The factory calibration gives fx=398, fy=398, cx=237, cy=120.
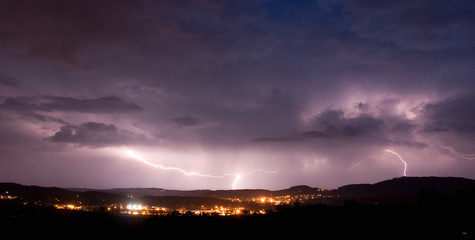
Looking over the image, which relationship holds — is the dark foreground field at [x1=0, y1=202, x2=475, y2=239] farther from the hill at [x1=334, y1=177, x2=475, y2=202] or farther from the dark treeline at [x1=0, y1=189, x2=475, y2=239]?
the hill at [x1=334, y1=177, x2=475, y2=202]

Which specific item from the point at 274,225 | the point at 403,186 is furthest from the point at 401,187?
the point at 274,225

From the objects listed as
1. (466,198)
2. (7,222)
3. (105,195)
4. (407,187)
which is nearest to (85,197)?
(105,195)

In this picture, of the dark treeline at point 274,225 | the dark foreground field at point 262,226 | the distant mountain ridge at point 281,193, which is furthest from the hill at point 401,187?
the dark foreground field at point 262,226

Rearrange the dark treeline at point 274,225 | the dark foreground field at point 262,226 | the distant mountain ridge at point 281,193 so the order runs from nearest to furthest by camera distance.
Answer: the dark foreground field at point 262,226 < the dark treeline at point 274,225 < the distant mountain ridge at point 281,193

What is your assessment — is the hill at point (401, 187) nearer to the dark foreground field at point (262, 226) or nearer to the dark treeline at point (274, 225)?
the dark treeline at point (274, 225)

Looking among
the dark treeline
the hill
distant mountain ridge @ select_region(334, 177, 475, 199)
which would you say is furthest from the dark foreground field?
distant mountain ridge @ select_region(334, 177, 475, 199)

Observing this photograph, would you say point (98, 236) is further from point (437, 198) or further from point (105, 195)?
point (105, 195)

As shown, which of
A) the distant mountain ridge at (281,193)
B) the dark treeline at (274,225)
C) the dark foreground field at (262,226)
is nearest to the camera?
the dark foreground field at (262,226)

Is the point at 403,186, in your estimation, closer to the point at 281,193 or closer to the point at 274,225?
the point at 281,193
